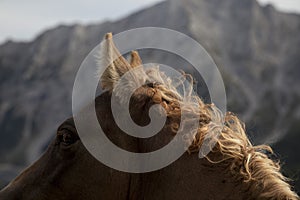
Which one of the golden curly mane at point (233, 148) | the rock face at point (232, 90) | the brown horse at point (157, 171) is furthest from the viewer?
the rock face at point (232, 90)

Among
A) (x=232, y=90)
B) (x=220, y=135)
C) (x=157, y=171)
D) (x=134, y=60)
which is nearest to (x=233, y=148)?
(x=220, y=135)

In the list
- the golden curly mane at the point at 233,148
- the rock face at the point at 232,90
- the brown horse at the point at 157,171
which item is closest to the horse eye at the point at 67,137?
the brown horse at the point at 157,171

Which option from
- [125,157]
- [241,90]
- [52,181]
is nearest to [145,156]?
[125,157]

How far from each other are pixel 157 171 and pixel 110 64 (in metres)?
1.00

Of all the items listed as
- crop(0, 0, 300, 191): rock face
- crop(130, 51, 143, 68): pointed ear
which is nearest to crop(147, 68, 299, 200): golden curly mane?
crop(130, 51, 143, 68): pointed ear

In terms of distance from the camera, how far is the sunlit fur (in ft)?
13.2

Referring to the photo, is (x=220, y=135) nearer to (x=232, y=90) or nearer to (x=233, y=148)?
(x=233, y=148)

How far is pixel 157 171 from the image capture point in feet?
14.2

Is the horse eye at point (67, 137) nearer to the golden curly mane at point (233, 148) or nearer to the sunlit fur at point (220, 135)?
the sunlit fur at point (220, 135)

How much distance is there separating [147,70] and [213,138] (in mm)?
977

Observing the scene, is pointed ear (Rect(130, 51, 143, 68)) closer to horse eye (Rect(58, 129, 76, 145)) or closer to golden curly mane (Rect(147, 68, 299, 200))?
golden curly mane (Rect(147, 68, 299, 200))

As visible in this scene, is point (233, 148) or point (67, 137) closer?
point (233, 148)

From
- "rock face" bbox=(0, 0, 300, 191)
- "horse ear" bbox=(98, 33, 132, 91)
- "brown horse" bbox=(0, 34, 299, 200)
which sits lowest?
"brown horse" bbox=(0, 34, 299, 200)

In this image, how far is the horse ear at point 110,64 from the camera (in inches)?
180
